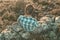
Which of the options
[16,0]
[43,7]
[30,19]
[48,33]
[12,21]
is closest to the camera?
[48,33]

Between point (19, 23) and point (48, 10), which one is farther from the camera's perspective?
point (48, 10)

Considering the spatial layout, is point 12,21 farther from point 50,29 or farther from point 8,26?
point 50,29

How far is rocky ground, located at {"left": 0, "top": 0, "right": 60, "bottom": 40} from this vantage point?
272cm

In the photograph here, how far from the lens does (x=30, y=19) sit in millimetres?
2887

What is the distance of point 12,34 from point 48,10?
33.2 inches

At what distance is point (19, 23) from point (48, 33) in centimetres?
47

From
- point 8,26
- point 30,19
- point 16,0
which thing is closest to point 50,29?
point 30,19

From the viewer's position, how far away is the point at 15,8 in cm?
352

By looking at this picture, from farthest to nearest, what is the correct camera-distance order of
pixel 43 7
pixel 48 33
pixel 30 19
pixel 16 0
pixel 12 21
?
pixel 16 0 < pixel 43 7 < pixel 12 21 < pixel 30 19 < pixel 48 33

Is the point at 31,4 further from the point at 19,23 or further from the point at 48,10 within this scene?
the point at 19,23

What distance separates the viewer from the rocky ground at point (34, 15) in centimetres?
272

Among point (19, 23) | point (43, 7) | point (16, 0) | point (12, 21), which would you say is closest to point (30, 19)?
point (19, 23)

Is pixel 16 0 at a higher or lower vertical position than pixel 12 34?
higher

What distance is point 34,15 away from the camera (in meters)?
3.28
